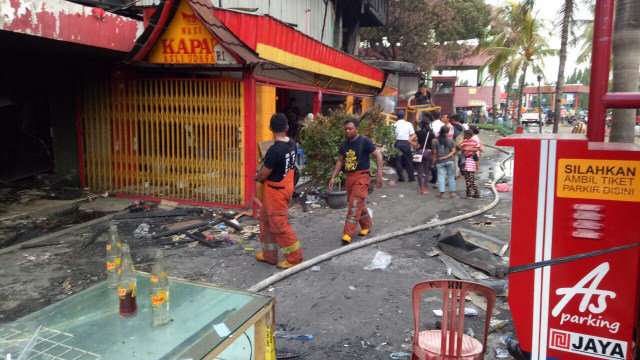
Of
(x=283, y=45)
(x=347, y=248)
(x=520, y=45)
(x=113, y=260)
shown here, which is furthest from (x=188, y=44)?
(x=520, y=45)

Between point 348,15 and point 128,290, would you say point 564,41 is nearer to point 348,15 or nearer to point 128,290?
point 348,15

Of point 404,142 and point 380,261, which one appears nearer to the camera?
point 380,261

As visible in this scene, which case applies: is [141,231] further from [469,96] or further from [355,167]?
[469,96]

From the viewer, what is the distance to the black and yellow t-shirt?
6438mm

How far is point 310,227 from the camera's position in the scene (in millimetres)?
7559

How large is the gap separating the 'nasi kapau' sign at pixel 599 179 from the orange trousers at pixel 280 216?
349cm

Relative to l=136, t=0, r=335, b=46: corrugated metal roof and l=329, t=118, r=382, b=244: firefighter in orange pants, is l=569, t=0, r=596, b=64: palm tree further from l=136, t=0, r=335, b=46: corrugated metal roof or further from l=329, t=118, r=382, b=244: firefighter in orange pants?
l=329, t=118, r=382, b=244: firefighter in orange pants

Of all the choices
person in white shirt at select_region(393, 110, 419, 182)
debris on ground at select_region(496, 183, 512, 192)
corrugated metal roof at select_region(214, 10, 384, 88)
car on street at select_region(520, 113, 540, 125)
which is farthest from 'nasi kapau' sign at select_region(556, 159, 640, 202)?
car on street at select_region(520, 113, 540, 125)

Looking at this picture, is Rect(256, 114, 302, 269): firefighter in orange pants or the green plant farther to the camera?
the green plant

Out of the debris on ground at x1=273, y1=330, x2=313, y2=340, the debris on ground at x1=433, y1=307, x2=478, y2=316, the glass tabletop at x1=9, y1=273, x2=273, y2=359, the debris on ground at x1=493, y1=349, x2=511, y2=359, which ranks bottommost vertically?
the debris on ground at x1=273, y1=330, x2=313, y2=340

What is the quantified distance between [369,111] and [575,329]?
7.65 metres

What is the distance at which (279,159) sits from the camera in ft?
17.2

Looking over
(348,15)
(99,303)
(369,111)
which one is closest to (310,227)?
(369,111)

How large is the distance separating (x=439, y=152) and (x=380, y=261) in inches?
187
